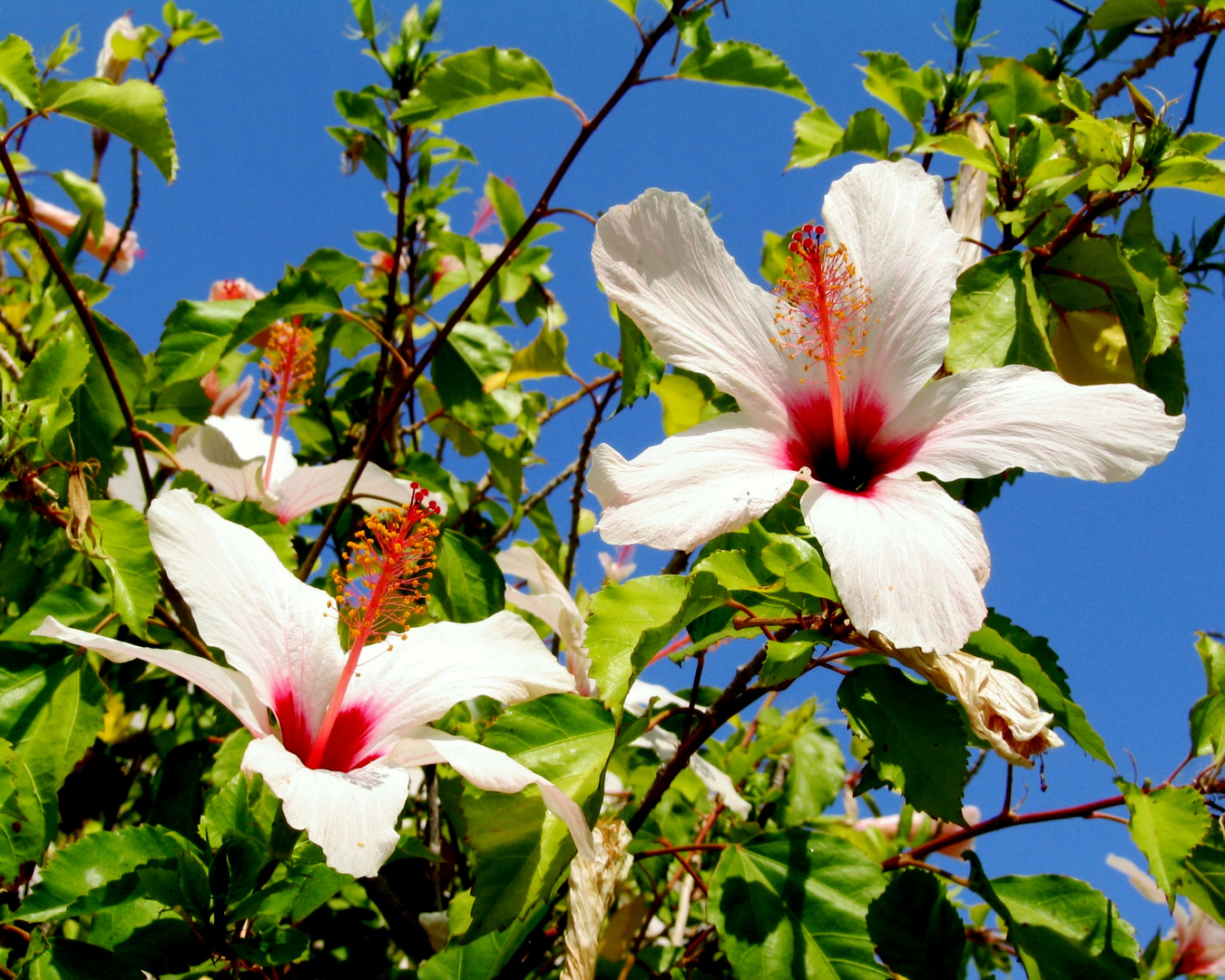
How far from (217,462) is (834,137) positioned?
4.67 feet

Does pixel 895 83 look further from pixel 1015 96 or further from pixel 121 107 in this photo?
pixel 121 107

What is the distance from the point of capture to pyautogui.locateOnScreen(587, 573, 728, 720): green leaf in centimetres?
115

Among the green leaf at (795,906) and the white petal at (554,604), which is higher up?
the white petal at (554,604)

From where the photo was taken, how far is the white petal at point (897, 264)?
131 cm

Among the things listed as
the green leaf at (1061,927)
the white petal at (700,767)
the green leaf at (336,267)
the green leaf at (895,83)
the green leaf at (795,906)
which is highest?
the green leaf at (895,83)

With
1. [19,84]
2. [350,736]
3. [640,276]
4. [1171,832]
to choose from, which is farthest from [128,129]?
[1171,832]

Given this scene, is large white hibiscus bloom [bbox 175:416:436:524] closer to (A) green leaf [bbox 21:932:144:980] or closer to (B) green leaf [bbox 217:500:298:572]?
(B) green leaf [bbox 217:500:298:572]

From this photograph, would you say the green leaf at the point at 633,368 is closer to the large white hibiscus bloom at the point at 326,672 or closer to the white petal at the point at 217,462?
the large white hibiscus bloom at the point at 326,672

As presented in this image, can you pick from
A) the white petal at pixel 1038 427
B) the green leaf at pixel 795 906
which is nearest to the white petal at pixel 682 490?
the white petal at pixel 1038 427

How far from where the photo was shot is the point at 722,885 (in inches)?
54.8

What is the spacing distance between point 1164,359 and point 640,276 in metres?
0.99

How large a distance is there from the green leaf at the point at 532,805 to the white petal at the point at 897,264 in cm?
61

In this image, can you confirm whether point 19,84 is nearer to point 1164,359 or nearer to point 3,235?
point 3,235

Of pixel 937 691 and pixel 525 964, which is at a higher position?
pixel 937 691
